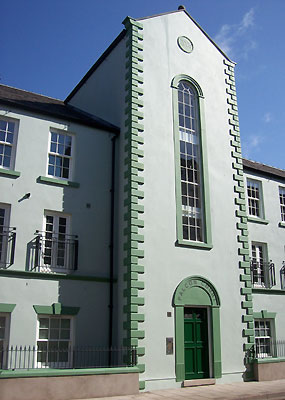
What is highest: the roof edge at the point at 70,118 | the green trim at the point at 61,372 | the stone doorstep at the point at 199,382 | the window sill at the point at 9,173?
the roof edge at the point at 70,118

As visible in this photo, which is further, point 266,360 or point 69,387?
point 266,360

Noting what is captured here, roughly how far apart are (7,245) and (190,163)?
726 centimetres

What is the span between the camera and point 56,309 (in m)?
13.1

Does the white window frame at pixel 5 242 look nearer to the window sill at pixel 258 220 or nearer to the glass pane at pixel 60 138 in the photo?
the glass pane at pixel 60 138

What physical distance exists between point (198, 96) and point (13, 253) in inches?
371

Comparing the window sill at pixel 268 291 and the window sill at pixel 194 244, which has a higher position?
the window sill at pixel 194 244

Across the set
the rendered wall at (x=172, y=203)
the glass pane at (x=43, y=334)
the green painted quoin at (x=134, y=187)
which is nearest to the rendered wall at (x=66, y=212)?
the glass pane at (x=43, y=334)

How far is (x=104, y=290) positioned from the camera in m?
14.2

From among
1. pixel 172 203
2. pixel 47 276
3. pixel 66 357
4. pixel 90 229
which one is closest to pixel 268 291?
pixel 172 203

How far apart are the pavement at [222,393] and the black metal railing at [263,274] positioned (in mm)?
4783

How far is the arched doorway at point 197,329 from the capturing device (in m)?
14.1

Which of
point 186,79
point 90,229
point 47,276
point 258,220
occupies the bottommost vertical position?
point 47,276

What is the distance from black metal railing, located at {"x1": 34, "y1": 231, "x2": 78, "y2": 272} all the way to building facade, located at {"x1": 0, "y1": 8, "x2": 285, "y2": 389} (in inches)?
1.4

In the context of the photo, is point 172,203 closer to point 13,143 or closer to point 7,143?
point 13,143
